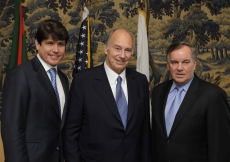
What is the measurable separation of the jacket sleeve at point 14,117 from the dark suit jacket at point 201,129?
103 centimetres

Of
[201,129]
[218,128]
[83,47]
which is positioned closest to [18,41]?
[83,47]

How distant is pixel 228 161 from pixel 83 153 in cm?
108

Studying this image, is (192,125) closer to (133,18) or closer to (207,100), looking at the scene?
(207,100)

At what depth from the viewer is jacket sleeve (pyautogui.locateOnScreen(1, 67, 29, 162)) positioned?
1.86 meters

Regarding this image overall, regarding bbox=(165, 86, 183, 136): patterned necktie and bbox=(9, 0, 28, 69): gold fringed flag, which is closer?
bbox=(165, 86, 183, 136): patterned necktie

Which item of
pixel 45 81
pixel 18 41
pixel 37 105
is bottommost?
pixel 37 105

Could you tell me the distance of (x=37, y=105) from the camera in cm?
196

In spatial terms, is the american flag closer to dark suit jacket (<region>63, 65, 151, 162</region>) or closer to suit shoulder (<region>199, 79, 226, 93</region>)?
dark suit jacket (<region>63, 65, 151, 162</region>)

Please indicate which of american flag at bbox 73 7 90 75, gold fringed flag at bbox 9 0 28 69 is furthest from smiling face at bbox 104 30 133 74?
gold fringed flag at bbox 9 0 28 69

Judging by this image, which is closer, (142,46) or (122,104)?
(122,104)

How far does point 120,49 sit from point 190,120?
745 mm

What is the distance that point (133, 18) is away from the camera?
13.1ft

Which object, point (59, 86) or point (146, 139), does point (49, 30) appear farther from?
point (146, 139)

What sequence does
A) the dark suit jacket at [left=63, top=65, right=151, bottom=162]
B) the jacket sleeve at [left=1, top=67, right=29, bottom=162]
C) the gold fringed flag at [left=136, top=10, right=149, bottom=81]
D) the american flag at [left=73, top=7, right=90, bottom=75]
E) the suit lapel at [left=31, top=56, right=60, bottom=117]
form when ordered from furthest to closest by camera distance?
1. the gold fringed flag at [left=136, top=10, right=149, bottom=81]
2. the american flag at [left=73, top=7, right=90, bottom=75]
3. the dark suit jacket at [left=63, top=65, right=151, bottom=162]
4. the suit lapel at [left=31, top=56, right=60, bottom=117]
5. the jacket sleeve at [left=1, top=67, right=29, bottom=162]
